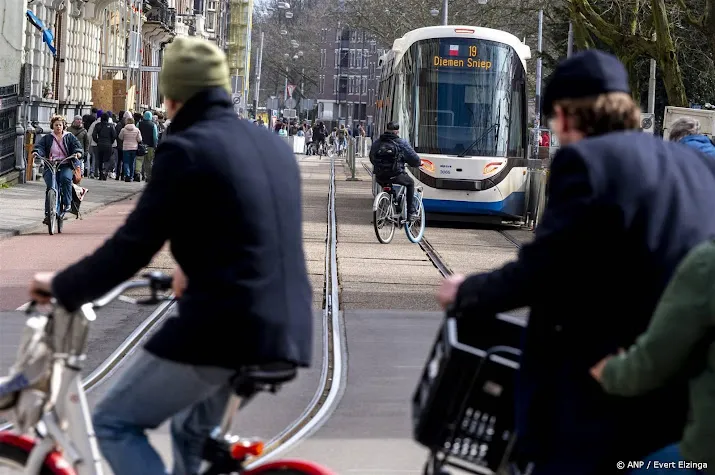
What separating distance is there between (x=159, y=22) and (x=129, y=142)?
30010 millimetres

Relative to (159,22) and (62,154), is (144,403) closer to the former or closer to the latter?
(62,154)

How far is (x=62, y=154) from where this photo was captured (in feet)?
66.9

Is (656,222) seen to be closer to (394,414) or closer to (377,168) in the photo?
(394,414)

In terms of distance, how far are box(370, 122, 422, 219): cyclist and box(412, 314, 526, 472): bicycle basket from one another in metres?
16.5

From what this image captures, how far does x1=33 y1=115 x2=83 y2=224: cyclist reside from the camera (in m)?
20.2

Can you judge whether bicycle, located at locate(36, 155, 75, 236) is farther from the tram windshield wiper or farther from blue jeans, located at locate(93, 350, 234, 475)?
blue jeans, located at locate(93, 350, 234, 475)

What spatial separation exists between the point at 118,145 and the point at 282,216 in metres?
31.9

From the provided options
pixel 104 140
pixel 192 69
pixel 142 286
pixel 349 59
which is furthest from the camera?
pixel 349 59

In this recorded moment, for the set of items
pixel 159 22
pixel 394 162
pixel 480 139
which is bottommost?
pixel 394 162

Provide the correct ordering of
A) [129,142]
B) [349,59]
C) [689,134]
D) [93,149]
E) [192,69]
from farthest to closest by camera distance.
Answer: [349,59] → [93,149] → [129,142] → [689,134] → [192,69]

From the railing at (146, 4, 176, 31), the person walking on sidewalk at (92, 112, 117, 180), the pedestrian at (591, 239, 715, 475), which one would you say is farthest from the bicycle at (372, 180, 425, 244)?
the railing at (146, 4, 176, 31)

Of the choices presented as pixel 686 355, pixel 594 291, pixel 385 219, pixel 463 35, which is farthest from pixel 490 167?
pixel 686 355

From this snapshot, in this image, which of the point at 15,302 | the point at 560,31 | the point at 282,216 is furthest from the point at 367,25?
the point at 282,216

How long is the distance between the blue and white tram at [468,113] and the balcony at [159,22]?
38868 mm
